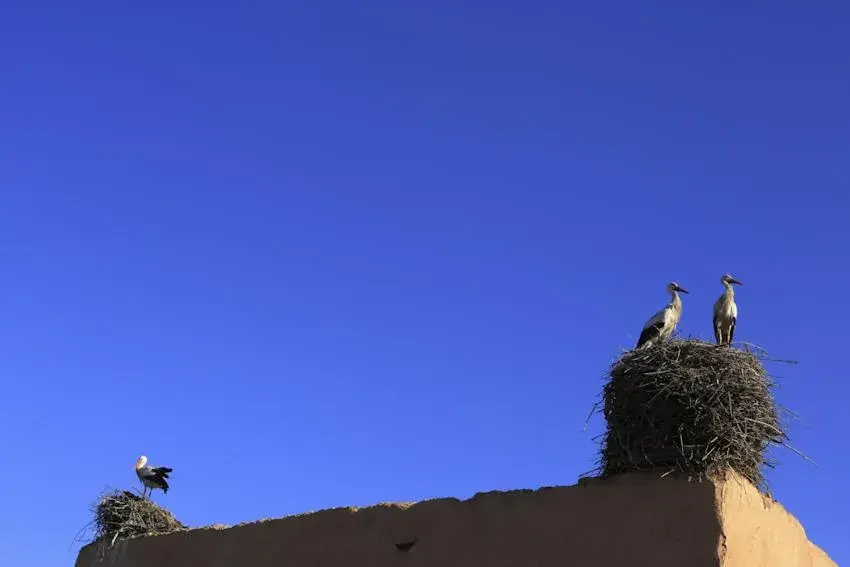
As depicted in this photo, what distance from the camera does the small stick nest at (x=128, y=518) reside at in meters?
11.3

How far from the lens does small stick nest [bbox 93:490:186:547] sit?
1128 centimetres

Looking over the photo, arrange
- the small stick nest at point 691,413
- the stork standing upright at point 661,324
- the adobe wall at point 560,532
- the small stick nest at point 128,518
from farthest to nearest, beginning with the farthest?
the small stick nest at point 128,518 → the stork standing upright at point 661,324 → the small stick nest at point 691,413 → the adobe wall at point 560,532

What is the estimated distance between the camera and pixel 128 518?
37.2 feet

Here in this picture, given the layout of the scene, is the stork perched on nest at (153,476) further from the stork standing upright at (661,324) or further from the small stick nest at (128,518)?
the stork standing upright at (661,324)

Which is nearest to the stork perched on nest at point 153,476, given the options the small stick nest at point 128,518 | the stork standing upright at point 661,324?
the small stick nest at point 128,518

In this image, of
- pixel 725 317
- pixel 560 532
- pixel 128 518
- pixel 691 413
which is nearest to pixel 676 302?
pixel 725 317

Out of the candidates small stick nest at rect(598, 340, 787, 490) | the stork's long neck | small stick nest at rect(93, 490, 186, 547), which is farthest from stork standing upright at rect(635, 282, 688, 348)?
small stick nest at rect(93, 490, 186, 547)

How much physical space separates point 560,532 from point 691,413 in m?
→ 1.35

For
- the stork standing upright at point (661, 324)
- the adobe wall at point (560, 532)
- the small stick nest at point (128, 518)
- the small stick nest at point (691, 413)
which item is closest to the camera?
the adobe wall at point (560, 532)

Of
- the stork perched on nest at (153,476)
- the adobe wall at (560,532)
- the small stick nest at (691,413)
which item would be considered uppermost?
the stork perched on nest at (153,476)

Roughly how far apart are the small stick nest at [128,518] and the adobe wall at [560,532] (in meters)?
1.75

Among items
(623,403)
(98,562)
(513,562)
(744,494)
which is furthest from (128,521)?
(744,494)

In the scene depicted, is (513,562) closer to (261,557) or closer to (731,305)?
(261,557)

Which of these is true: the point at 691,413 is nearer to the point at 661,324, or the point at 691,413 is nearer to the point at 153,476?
the point at 661,324
